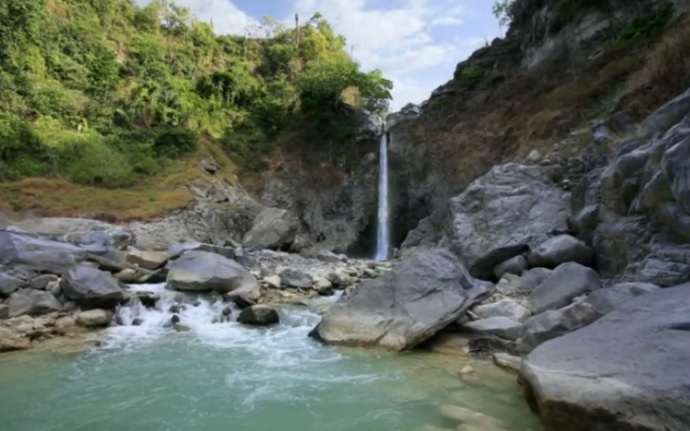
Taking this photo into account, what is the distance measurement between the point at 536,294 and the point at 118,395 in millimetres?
6209

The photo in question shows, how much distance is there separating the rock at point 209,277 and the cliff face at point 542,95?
325 inches

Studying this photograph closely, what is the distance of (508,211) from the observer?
11.9m

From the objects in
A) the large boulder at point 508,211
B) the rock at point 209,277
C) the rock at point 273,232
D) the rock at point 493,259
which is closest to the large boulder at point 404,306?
the rock at point 493,259

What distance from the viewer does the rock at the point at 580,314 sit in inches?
228

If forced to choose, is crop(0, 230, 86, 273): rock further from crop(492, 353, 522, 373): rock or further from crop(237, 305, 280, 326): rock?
crop(492, 353, 522, 373): rock

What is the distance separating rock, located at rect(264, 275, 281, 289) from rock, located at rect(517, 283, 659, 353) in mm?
6654

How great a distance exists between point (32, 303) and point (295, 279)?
221 inches

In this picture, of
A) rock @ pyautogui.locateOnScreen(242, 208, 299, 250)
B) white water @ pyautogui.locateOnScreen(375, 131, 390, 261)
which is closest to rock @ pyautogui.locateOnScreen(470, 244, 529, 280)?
rock @ pyautogui.locateOnScreen(242, 208, 299, 250)

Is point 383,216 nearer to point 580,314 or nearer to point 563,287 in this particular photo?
point 563,287

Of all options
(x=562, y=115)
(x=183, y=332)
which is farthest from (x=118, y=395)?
(x=562, y=115)

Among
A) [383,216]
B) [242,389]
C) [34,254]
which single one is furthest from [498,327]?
[383,216]

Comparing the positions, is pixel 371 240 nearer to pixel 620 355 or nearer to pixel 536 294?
pixel 536 294

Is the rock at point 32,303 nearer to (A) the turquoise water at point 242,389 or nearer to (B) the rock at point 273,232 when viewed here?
(A) the turquoise water at point 242,389

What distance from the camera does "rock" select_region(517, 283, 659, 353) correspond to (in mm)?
5781
